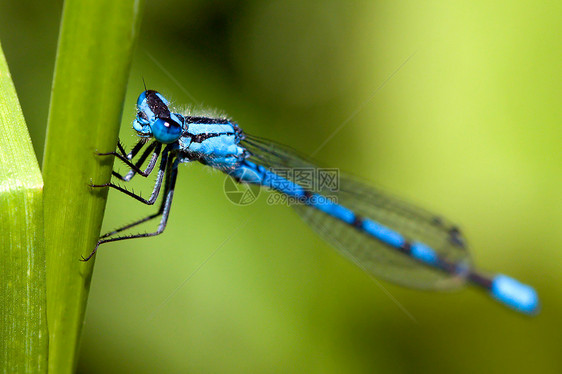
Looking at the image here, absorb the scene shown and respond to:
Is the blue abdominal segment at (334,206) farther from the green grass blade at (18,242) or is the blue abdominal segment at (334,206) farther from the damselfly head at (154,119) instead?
the green grass blade at (18,242)

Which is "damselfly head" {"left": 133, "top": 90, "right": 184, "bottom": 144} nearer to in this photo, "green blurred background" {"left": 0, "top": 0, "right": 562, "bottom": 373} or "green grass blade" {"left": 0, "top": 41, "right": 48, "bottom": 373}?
"green blurred background" {"left": 0, "top": 0, "right": 562, "bottom": 373}

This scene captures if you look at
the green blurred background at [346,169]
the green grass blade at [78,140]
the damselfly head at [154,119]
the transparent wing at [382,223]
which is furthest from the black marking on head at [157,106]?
the green grass blade at [78,140]

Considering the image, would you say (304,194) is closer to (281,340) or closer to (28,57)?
(281,340)

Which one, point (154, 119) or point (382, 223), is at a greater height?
point (382, 223)

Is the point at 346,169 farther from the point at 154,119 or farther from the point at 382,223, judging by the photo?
the point at 154,119

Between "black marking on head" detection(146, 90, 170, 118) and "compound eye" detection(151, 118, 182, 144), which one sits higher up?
"black marking on head" detection(146, 90, 170, 118)

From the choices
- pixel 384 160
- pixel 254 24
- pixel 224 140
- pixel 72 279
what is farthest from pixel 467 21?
pixel 72 279

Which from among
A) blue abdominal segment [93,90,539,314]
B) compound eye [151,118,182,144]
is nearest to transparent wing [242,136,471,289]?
blue abdominal segment [93,90,539,314]

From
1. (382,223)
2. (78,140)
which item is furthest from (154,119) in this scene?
(382,223)
